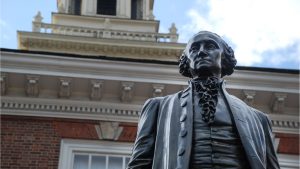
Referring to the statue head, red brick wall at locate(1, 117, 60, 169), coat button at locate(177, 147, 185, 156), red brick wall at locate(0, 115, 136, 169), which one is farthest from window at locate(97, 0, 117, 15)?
coat button at locate(177, 147, 185, 156)

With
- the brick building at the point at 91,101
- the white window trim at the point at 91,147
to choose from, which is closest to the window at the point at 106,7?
the brick building at the point at 91,101

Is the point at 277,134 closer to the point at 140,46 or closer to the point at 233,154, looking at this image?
the point at 140,46

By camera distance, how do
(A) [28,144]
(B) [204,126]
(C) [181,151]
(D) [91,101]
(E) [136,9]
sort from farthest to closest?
(E) [136,9] < (D) [91,101] < (A) [28,144] < (B) [204,126] < (C) [181,151]

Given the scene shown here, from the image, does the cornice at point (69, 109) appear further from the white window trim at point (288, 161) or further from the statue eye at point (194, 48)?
the statue eye at point (194, 48)

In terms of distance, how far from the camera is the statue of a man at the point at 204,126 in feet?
10.8

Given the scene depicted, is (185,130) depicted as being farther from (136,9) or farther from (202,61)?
(136,9)

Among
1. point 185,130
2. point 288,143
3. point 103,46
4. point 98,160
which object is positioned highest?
point 103,46

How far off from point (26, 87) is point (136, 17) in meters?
13.6

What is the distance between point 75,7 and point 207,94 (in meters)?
23.4

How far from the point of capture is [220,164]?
3223 millimetres

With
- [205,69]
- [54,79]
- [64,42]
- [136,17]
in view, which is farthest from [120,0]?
[205,69]

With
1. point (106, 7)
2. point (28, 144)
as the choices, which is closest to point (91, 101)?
point (28, 144)

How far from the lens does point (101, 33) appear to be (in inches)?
867

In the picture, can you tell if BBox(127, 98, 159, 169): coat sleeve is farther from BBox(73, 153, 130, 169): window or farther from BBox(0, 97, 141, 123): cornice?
BBox(0, 97, 141, 123): cornice
